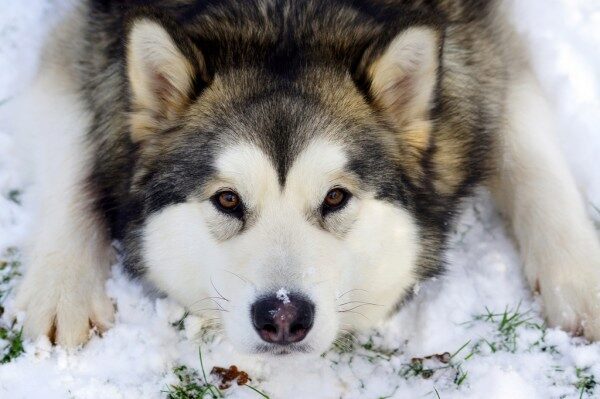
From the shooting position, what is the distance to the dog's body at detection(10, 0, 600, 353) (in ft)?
10.3

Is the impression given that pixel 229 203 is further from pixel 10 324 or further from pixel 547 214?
pixel 547 214

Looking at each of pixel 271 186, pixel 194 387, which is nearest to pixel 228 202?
pixel 271 186

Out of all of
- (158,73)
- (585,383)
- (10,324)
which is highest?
(158,73)

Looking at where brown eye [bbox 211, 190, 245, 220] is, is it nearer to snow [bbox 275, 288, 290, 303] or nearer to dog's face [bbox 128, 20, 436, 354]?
dog's face [bbox 128, 20, 436, 354]

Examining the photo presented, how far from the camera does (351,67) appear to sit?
11.0ft

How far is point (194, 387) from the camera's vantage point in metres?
3.54

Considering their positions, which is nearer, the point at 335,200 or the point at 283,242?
the point at 283,242

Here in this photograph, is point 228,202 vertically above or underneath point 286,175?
underneath

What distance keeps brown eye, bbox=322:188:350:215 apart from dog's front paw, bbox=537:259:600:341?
47.3 inches

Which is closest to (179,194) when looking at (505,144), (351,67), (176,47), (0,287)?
(176,47)

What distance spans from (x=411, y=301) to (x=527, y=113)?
126 cm

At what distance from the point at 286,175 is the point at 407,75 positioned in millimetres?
697

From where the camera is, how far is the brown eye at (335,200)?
3.22 meters

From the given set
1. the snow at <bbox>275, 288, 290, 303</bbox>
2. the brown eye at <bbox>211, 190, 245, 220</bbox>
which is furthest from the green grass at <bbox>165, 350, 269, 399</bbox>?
the brown eye at <bbox>211, 190, 245, 220</bbox>
